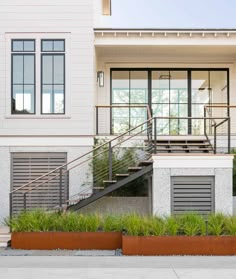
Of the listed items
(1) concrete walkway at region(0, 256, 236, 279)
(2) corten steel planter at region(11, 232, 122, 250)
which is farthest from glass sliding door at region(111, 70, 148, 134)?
(1) concrete walkway at region(0, 256, 236, 279)

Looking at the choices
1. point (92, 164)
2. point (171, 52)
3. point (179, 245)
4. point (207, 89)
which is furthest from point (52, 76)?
point (179, 245)

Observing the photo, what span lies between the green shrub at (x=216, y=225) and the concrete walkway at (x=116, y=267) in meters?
0.77

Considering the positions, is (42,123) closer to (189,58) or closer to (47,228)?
(47,228)

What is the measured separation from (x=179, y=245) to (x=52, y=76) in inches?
292

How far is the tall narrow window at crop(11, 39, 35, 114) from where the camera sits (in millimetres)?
15773

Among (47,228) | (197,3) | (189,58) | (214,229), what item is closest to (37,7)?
(189,58)

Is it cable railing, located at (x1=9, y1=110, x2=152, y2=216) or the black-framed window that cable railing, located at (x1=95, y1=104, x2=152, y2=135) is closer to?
the black-framed window

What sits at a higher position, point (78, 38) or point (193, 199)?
point (78, 38)

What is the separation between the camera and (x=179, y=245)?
11281 mm

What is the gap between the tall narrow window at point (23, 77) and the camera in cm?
1577

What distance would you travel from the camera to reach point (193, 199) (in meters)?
13.3

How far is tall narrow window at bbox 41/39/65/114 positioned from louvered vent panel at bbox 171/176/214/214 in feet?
16.0

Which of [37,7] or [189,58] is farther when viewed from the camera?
[189,58]
